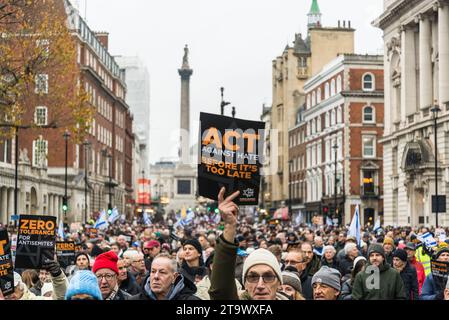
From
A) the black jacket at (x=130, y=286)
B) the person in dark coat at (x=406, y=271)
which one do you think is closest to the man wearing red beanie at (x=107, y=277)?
the black jacket at (x=130, y=286)

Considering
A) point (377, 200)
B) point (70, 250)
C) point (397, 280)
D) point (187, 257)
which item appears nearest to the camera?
point (397, 280)

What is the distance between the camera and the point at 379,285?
8.93 meters

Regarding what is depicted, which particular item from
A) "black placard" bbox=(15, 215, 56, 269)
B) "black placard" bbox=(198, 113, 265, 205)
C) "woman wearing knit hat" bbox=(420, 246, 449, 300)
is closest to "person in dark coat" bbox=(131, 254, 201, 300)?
"black placard" bbox=(198, 113, 265, 205)

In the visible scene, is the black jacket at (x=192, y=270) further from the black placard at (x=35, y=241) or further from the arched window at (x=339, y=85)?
the arched window at (x=339, y=85)

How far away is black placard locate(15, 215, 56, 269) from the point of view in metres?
11.3

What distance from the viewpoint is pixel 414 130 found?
208 feet

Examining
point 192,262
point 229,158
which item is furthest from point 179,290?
point 192,262

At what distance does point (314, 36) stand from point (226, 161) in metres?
99.9

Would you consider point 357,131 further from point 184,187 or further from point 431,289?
point 431,289

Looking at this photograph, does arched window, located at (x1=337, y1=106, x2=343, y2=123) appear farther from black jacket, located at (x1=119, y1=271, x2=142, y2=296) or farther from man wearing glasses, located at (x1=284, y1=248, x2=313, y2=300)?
black jacket, located at (x1=119, y1=271, x2=142, y2=296)

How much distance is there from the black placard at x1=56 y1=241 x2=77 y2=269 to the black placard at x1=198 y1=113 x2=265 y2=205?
9.41m

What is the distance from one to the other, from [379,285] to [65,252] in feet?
26.9

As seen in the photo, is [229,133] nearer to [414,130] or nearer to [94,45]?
[414,130]

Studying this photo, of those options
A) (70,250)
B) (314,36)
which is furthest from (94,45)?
(70,250)
